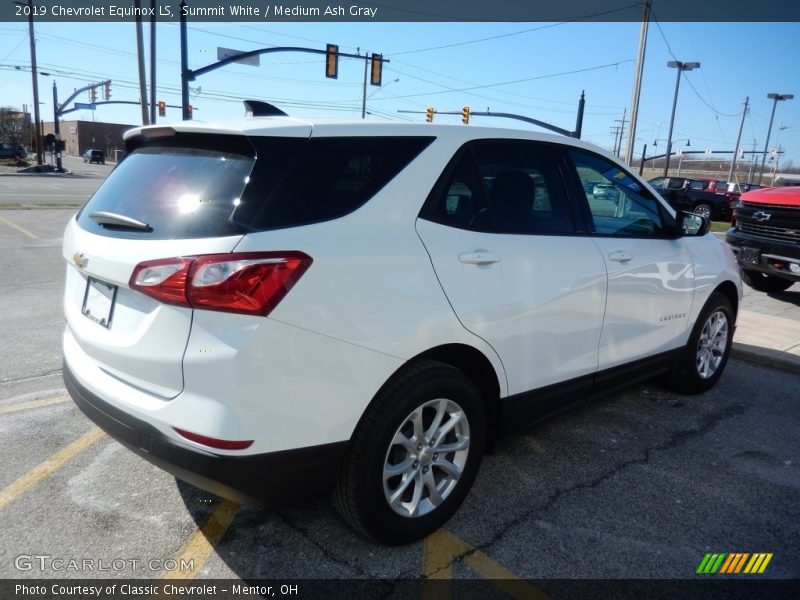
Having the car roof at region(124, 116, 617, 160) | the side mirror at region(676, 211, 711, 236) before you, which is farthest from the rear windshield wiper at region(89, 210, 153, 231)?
the side mirror at region(676, 211, 711, 236)

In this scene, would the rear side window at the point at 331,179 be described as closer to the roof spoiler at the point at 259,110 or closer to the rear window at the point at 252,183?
the rear window at the point at 252,183

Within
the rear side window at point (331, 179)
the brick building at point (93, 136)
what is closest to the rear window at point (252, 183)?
the rear side window at point (331, 179)

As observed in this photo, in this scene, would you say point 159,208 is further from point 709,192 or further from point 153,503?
point 709,192

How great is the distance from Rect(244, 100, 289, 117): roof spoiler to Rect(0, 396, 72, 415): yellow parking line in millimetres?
2423

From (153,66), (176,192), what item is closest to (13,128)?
(153,66)

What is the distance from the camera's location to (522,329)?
2910mm

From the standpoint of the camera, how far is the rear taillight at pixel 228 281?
2033 mm

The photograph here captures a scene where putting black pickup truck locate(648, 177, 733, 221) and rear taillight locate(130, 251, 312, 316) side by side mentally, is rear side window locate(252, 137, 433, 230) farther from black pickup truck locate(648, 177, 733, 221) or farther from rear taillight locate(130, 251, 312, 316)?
A: black pickup truck locate(648, 177, 733, 221)

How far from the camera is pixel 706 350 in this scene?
4.63 meters

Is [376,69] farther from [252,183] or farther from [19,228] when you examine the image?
[252,183]

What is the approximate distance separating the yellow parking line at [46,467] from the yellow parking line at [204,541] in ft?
3.10

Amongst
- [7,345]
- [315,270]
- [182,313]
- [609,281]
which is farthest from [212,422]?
[7,345]

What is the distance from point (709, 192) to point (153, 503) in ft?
83.3

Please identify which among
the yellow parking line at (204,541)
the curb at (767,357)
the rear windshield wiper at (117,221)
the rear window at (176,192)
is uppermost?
the rear window at (176,192)
